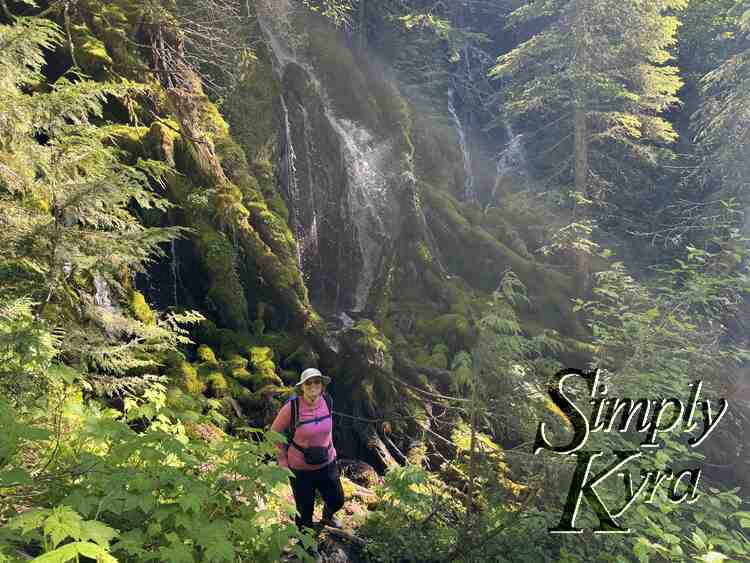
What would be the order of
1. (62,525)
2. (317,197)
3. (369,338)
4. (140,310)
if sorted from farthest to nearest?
(317,197) < (369,338) < (140,310) < (62,525)

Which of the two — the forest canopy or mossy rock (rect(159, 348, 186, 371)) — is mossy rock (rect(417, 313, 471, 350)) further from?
mossy rock (rect(159, 348, 186, 371))

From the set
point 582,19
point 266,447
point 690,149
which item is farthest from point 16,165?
point 690,149

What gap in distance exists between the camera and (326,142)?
13133mm

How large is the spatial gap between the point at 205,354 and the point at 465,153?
16245 millimetres

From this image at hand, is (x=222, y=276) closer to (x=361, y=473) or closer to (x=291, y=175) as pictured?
(x=361, y=473)

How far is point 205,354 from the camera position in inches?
273

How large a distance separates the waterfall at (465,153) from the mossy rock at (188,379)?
48.7ft

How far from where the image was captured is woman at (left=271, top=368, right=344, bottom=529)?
4.55 metres

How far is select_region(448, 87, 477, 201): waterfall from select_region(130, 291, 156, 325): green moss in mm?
14921

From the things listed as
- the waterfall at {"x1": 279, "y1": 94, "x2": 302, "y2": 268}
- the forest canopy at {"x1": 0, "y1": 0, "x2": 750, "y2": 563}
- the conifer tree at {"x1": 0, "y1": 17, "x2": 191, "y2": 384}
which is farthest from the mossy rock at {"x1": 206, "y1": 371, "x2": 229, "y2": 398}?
the waterfall at {"x1": 279, "y1": 94, "x2": 302, "y2": 268}

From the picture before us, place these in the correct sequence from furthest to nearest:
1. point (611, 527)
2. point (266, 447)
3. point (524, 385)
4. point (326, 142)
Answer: point (326, 142) < point (524, 385) < point (611, 527) < point (266, 447)

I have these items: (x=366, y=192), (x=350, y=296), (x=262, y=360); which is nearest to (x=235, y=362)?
(x=262, y=360)

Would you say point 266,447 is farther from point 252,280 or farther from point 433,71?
point 433,71

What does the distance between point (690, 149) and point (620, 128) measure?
8.17 m
